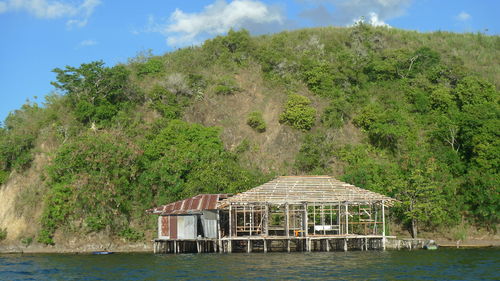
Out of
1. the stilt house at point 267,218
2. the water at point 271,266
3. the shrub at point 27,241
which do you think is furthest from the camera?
the shrub at point 27,241

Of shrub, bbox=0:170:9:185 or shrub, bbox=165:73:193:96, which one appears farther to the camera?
shrub, bbox=165:73:193:96

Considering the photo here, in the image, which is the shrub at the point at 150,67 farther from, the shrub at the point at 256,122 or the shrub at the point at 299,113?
the shrub at the point at 299,113

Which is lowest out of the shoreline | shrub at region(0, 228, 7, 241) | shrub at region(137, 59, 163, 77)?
the shoreline

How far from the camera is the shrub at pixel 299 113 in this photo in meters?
59.0

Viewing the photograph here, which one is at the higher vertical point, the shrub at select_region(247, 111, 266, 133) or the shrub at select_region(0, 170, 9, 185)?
the shrub at select_region(247, 111, 266, 133)

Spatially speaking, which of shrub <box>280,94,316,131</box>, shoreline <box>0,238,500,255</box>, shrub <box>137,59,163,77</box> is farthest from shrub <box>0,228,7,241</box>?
shrub <box>280,94,316,131</box>

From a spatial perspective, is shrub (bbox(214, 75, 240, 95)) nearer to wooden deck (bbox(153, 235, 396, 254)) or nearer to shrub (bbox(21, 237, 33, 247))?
wooden deck (bbox(153, 235, 396, 254))

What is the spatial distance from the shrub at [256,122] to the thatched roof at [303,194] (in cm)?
1914

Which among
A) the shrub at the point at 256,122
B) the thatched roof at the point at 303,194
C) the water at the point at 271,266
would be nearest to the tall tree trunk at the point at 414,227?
the water at the point at 271,266

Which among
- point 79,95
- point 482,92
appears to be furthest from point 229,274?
point 482,92

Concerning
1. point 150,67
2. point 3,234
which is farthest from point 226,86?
point 3,234

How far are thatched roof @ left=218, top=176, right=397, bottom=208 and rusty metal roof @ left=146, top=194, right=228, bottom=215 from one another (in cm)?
154

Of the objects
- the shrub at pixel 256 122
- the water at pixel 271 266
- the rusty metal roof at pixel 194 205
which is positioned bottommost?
the water at pixel 271 266

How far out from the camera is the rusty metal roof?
41.0 metres
